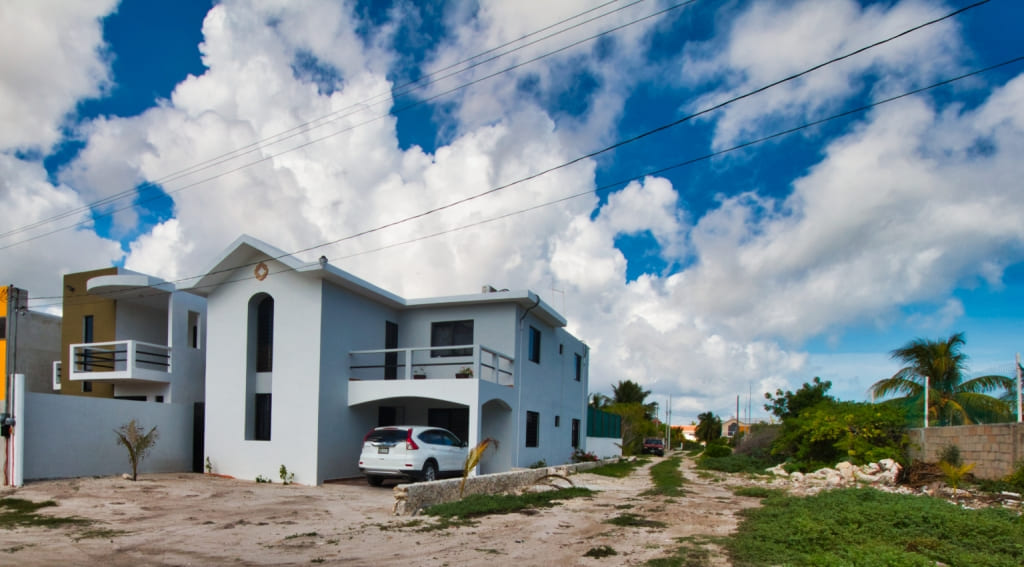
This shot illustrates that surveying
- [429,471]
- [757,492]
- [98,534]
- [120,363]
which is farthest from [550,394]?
[98,534]

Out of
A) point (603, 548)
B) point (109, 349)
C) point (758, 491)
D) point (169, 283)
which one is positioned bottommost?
point (758, 491)

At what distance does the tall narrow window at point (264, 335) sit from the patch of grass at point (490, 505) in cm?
871

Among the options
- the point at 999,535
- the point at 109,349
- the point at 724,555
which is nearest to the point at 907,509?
the point at 999,535

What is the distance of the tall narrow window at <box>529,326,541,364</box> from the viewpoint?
74.2ft

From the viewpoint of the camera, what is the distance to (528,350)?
72.8ft

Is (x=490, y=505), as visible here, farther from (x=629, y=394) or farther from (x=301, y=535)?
(x=629, y=394)

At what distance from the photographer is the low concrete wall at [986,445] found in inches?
569

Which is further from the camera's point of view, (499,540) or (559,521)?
(559,521)

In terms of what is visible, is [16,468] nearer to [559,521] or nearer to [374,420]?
[374,420]

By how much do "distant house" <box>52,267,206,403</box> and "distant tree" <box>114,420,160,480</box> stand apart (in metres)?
2.04

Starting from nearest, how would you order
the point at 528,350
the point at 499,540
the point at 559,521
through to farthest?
the point at 499,540 → the point at 559,521 → the point at 528,350

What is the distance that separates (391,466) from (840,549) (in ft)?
34.6

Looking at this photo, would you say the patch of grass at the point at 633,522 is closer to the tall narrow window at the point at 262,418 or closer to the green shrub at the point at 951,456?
the green shrub at the point at 951,456

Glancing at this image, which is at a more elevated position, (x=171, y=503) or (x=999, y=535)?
(x=999, y=535)
